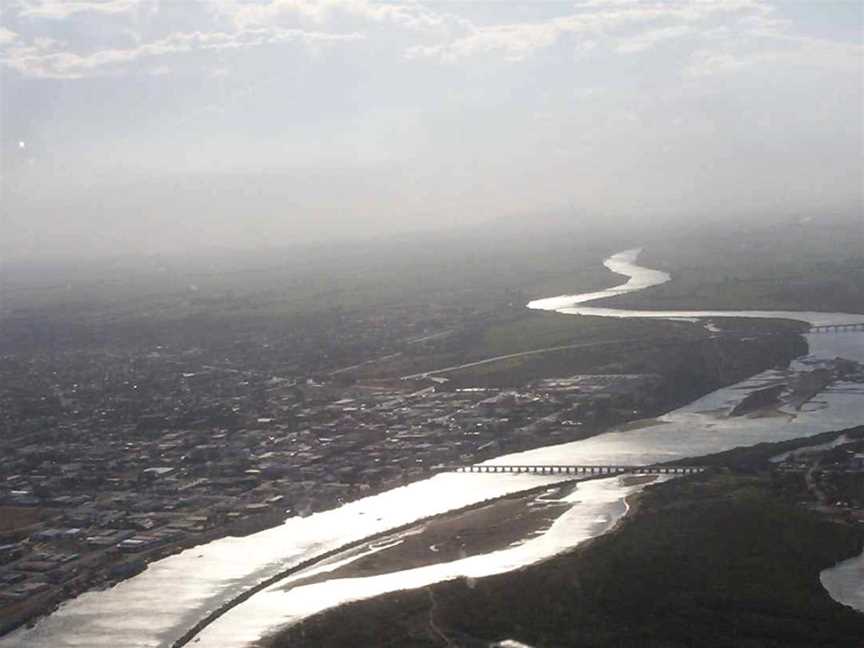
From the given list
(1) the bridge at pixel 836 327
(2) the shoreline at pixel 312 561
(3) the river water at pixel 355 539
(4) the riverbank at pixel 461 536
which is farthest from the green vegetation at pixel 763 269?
(4) the riverbank at pixel 461 536

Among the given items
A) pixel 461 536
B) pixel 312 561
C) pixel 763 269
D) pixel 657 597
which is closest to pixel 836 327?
pixel 763 269

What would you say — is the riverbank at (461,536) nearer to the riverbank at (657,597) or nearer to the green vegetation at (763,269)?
the riverbank at (657,597)

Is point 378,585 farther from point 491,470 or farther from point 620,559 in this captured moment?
point 491,470

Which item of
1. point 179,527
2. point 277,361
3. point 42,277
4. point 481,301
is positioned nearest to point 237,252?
point 42,277

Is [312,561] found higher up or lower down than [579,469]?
higher up

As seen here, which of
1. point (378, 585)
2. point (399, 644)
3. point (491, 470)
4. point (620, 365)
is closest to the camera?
point (399, 644)

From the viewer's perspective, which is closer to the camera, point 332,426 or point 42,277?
point 332,426

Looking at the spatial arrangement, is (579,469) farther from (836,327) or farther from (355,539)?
(836,327)
